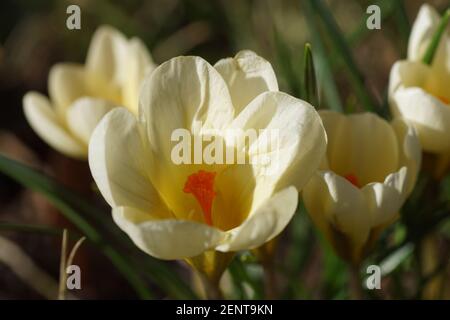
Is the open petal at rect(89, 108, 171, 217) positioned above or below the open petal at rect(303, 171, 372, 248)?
above

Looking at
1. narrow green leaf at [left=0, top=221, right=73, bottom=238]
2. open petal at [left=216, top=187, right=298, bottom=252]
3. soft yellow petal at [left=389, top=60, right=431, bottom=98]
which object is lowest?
narrow green leaf at [left=0, top=221, right=73, bottom=238]

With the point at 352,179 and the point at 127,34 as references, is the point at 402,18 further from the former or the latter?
the point at 127,34

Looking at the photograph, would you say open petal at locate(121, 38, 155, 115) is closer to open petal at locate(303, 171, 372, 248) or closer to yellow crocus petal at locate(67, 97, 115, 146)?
yellow crocus petal at locate(67, 97, 115, 146)

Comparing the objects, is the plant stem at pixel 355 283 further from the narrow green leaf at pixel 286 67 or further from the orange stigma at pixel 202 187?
the narrow green leaf at pixel 286 67

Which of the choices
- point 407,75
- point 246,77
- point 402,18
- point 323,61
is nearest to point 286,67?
point 323,61

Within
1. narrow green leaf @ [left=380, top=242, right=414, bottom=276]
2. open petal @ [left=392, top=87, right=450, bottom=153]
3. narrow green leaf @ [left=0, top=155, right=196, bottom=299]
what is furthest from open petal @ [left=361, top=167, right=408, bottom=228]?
narrow green leaf @ [left=0, top=155, right=196, bottom=299]

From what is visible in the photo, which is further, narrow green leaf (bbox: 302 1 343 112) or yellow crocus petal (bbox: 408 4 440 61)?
narrow green leaf (bbox: 302 1 343 112)

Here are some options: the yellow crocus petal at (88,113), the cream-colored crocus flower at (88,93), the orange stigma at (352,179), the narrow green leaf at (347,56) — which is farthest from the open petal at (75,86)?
the orange stigma at (352,179)

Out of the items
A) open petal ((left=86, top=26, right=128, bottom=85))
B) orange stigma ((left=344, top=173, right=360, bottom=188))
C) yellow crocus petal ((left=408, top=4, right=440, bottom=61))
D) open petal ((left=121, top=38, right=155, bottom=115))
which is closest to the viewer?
orange stigma ((left=344, top=173, right=360, bottom=188))

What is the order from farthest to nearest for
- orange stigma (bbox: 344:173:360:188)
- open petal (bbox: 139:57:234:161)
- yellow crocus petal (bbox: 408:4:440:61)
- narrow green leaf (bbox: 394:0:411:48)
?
1. narrow green leaf (bbox: 394:0:411:48)
2. yellow crocus petal (bbox: 408:4:440:61)
3. orange stigma (bbox: 344:173:360:188)
4. open petal (bbox: 139:57:234:161)
